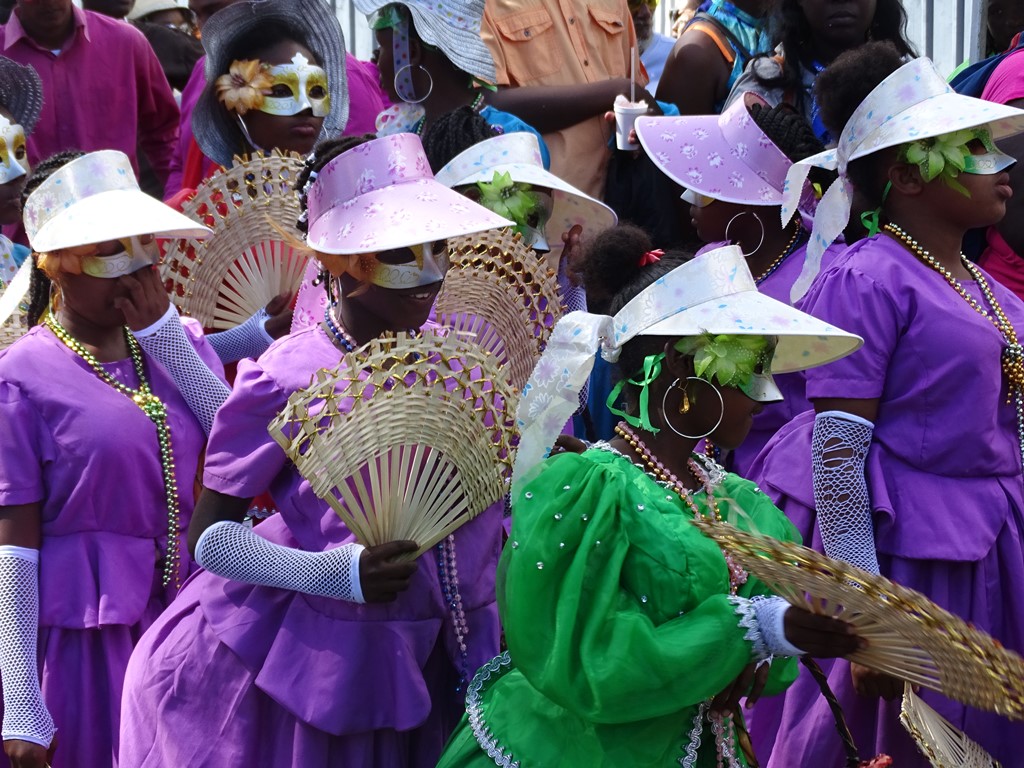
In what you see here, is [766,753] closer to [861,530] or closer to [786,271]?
[861,530]

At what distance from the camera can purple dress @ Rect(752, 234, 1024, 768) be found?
4.40m

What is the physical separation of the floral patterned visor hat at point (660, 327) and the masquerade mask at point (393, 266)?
56cm

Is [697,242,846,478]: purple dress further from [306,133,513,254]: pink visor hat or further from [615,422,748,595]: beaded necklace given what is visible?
[615,422,748,595]: beaded necklace

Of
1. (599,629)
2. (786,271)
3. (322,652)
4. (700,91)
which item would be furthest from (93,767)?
(700,91)

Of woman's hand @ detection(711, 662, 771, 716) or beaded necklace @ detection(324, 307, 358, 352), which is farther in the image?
beaded necklace @ detection(324, 307, 358, 352)

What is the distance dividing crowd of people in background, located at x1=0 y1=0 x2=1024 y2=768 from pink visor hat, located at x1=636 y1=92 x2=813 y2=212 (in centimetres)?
2

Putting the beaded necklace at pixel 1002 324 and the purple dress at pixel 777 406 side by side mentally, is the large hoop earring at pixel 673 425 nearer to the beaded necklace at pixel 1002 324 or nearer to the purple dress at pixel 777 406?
the beaded necklace at pixel 1002 324

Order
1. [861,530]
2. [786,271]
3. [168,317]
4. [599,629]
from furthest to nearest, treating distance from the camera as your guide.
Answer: [786,271]
[168,317]
[861,530]
[599,629]

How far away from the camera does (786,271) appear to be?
5441mm

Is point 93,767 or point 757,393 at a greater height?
point 757,393

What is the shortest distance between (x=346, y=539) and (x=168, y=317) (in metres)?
1.18

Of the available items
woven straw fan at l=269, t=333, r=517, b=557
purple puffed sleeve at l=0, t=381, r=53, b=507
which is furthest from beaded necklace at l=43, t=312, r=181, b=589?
woven straw fan at l=269, t=333, r=517, b=557

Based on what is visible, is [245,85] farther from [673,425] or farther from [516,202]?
[673,425]

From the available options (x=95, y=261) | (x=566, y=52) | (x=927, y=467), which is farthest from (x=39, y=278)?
(x=566, y=52)
